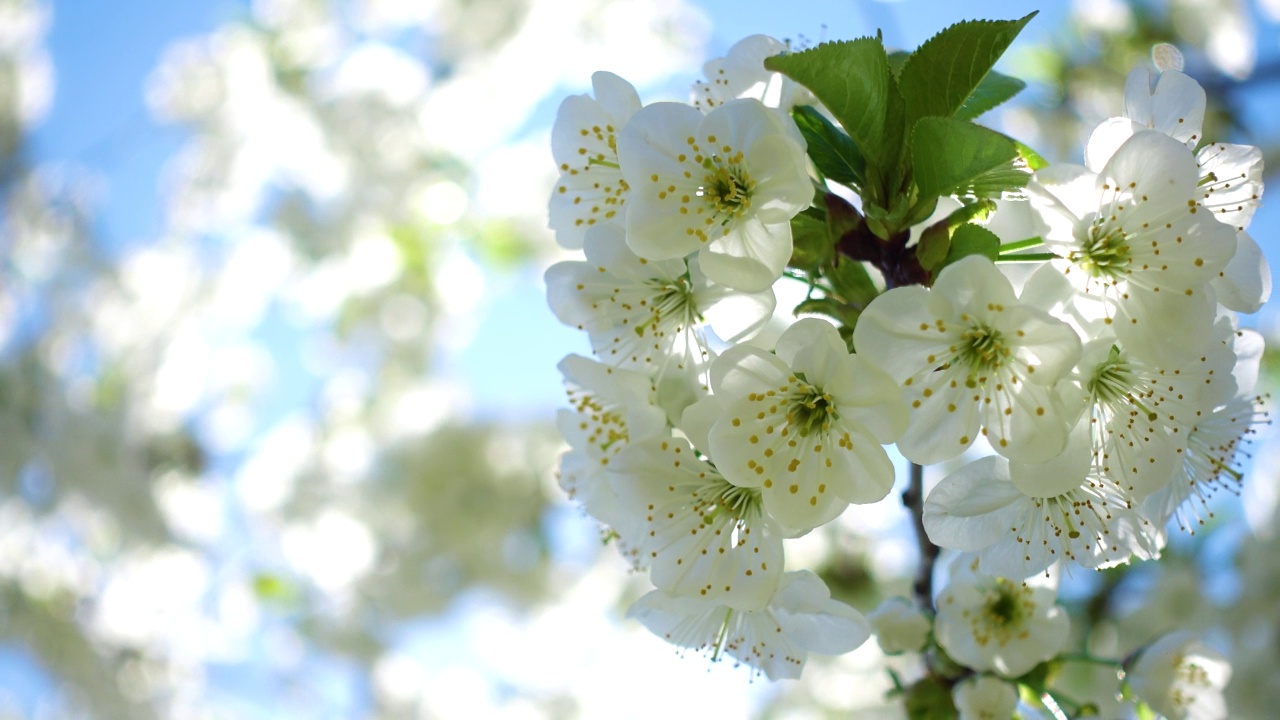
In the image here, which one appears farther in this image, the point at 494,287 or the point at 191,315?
the point at 191,315

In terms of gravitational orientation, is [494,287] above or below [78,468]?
above

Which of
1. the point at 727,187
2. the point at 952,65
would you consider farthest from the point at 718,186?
the point at 952,65

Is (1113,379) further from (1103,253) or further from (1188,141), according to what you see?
(1188,141)

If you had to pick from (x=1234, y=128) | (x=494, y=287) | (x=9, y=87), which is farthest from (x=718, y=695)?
(x=9, y=87)

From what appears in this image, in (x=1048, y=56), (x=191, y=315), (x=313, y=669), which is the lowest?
(x=313, y=669)

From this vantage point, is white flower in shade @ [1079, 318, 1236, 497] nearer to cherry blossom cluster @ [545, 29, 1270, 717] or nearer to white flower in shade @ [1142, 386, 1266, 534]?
cherry blossom cluster @ [545, 29, 1270, 717]

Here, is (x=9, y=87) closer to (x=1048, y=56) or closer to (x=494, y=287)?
(x=494, y=287)

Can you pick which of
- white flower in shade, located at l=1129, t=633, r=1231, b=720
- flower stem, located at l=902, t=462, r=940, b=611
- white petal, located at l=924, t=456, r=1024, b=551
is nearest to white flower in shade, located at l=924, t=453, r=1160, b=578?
white petal, located at l=924, t=456, r=1024, b=551
